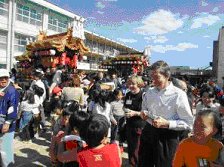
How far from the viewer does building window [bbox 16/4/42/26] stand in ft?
86.8

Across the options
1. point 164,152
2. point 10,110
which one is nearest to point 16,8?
point 10,110

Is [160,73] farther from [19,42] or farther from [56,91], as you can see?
[19,42]

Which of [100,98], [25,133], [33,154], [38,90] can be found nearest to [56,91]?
[38,90]

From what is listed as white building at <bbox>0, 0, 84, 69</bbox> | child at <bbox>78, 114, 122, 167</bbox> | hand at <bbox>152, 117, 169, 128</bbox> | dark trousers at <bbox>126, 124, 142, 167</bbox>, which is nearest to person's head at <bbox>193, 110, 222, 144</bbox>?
hand at <bbox>152, 117, 169, 128</bbox>

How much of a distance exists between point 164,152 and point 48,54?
11459mm

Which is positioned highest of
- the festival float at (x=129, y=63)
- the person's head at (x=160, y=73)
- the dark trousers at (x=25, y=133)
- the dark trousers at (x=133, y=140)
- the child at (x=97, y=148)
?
the festival float at (x=129, y=63)

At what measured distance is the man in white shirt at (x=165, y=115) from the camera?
337cm

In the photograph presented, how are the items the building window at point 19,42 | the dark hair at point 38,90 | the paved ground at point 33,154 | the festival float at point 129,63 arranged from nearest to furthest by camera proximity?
the paved ground at point 33,154, the dark hair at point 38,90, the festival float at point 129,63, the building window at point 19,42

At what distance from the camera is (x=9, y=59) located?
83.8ft

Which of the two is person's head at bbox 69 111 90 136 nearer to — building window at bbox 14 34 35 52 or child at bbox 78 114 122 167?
child at bbox 78 114 122 167

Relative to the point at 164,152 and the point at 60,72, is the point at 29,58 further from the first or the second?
the point at 164,152

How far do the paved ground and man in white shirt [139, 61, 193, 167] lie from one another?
2.49 meters

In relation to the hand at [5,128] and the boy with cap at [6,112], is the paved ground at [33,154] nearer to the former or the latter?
the boy with cap at [6,112]

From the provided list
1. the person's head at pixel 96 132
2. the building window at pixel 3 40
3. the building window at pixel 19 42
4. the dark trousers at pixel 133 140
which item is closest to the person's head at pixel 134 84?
the dark trousers at pixel 133 140
